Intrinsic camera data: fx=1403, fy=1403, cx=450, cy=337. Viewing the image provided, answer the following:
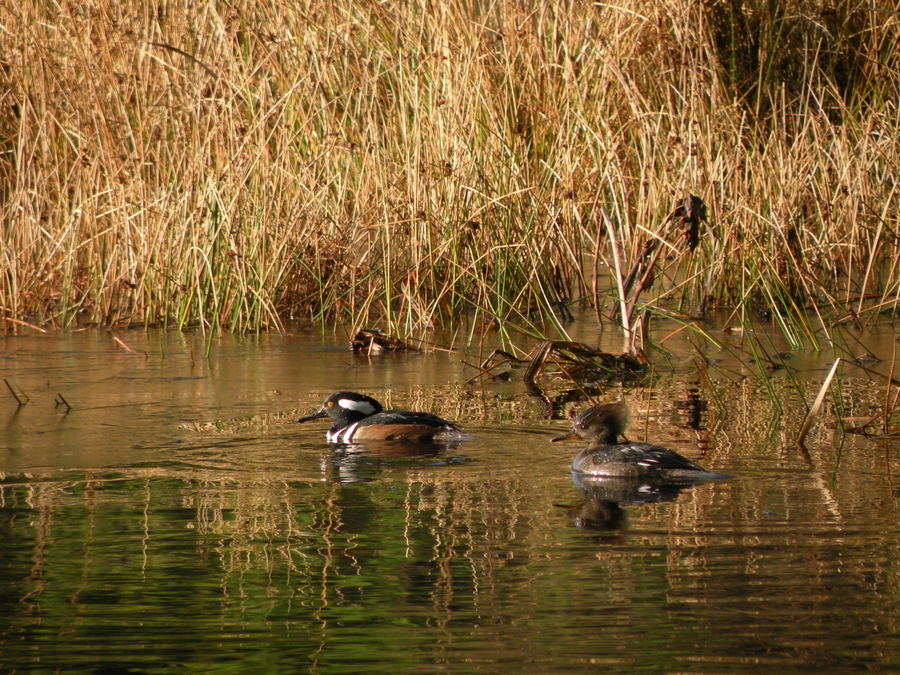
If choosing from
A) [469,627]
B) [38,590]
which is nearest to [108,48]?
[38,590]

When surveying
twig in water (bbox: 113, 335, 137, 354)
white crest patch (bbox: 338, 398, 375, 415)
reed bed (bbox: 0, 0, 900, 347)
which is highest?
reed bed (bbox: 0, 0, 900, 347)

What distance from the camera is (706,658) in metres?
3.46

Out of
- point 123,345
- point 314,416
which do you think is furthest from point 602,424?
point 123,345

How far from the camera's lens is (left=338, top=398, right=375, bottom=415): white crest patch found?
21.7 feet

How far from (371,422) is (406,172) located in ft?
11.7

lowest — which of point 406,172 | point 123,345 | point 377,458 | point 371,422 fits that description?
point 377,458

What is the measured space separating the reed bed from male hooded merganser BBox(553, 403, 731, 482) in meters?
2.80

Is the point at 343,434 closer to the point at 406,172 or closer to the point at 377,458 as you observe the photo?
the point at 377,458

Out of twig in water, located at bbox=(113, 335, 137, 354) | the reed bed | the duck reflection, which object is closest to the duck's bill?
the duck reflection

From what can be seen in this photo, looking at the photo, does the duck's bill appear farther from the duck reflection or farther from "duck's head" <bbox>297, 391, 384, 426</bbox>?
the duck reflection

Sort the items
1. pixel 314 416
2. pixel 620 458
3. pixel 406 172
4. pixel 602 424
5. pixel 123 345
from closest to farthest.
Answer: pixel 620 458 < pixel 602 424 < pixel 314 416 < pixel 123 345 < pixel 406 172

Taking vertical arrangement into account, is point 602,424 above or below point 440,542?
above

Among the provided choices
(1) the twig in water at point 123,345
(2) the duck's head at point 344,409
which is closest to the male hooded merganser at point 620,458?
(2) the duck's head at point 344,409

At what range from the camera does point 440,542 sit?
14.9 feet
